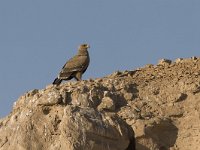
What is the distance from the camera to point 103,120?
72.0 feet

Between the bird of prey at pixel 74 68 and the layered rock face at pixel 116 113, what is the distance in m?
3.26

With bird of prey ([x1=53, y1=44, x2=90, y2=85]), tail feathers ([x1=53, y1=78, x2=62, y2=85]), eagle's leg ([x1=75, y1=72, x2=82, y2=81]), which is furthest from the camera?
eagle's leg ([x1=75, y1=72, x2=82, y2=81])

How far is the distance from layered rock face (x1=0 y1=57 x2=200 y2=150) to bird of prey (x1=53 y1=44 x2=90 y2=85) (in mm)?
3260

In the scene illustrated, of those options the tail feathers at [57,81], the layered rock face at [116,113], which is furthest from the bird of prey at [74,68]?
the layered rock face at [116,113]

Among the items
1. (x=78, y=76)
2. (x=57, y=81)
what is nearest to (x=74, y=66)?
(x=78, y=76)

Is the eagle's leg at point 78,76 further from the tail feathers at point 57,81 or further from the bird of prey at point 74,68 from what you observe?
the tail feathers at point 57,81

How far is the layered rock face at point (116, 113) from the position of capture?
21.7m

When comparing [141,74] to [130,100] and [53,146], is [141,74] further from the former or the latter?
[53,146]

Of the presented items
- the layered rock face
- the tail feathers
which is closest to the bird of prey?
the tail feathers

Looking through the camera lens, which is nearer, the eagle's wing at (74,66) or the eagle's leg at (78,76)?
the eagle's wing at (74,66)

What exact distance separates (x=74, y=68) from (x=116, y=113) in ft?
16.4

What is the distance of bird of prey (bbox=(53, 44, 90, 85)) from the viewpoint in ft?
90.1

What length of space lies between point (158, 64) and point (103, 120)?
11.5 ft

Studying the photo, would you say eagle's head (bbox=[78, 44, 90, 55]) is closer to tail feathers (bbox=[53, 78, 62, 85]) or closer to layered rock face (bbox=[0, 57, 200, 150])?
tail feathers (bbox=[53, 78, 62, 85])
